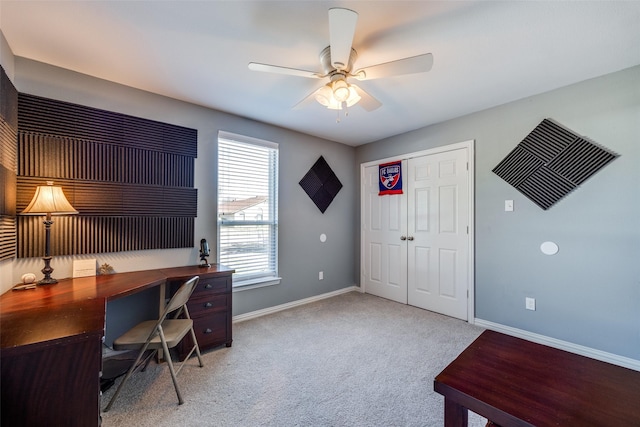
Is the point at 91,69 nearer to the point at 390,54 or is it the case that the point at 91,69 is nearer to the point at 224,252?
the point at 224,252

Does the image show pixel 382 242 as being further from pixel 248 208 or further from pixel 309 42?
pixel 309 42

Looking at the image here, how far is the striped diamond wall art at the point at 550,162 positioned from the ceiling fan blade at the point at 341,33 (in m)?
2.12

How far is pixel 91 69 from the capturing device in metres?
2.12

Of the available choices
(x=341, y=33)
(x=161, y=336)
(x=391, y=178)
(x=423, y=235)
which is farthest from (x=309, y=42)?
(x=423, y=235)

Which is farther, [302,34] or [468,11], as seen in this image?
[302,34]

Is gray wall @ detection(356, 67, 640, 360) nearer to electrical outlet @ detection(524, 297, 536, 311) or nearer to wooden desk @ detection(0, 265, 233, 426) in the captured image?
electrical outlet @ detection(524, 297, 536, 311)

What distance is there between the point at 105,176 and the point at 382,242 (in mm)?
3346

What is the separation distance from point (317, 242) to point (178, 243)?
184 cm

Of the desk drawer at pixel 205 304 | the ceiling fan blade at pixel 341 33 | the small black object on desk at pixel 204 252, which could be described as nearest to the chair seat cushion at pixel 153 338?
the desk drawer at pixel 205 304

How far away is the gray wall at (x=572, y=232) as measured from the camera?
2.13 m

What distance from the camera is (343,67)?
5.61 feet

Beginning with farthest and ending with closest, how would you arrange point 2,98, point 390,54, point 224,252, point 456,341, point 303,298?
point 303,298
point 224,252
point 456,341
point 390,54
point 2,98

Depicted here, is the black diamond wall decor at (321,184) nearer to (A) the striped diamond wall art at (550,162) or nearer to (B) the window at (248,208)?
(B) the window at (248,208)

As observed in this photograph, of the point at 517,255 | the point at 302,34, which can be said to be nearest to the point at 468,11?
the point at 302,34
